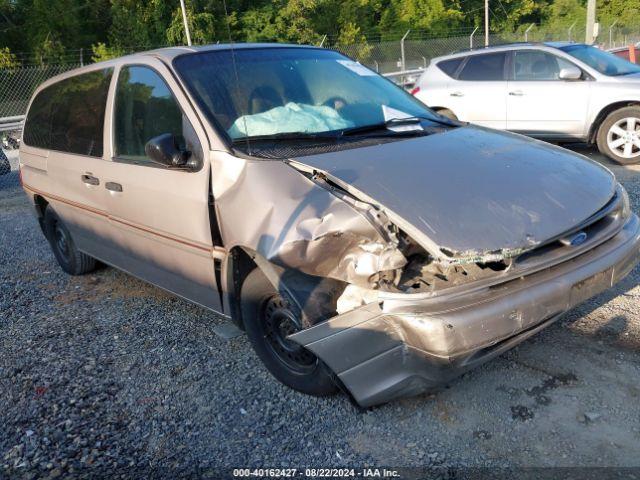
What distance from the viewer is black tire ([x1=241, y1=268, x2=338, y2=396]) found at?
121 inches

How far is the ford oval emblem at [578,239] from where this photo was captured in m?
2.83

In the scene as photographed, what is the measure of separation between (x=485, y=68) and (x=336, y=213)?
7.16 meters

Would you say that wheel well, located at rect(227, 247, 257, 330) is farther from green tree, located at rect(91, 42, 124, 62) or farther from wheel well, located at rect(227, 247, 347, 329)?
green tree, located at rect(91, 42, 124, 62)

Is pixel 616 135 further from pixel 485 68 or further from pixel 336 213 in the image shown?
pixel 336 213

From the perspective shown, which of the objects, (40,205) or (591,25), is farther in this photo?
(591,25)

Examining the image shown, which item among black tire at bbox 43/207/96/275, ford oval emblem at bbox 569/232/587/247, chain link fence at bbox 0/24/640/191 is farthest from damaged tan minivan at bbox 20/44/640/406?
chain link fence at bbox 0/24/640/191

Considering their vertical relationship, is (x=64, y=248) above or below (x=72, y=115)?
below

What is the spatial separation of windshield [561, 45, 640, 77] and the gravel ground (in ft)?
16.3

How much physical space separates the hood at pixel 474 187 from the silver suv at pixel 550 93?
16.2 ft

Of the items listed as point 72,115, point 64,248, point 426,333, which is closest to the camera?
point 426,333

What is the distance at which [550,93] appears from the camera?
8.16m

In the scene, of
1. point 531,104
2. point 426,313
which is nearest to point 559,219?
point 426,313

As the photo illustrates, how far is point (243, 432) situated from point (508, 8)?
5013 centimetres

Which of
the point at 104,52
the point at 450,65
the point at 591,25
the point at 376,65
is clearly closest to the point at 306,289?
the point at 450,65
